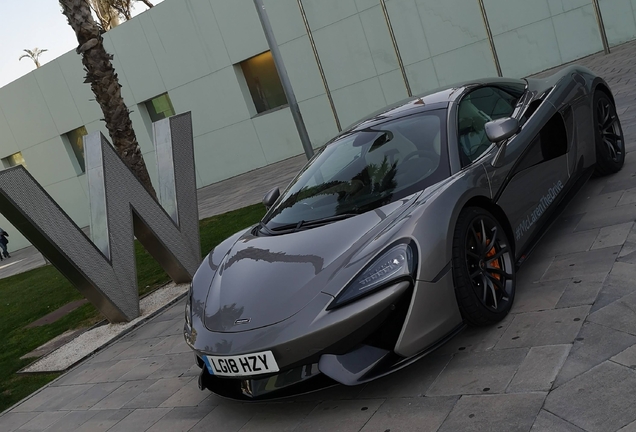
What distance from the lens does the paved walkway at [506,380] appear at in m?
3.11

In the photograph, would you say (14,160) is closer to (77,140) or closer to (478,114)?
(77,140)

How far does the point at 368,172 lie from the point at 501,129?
2.97 ft

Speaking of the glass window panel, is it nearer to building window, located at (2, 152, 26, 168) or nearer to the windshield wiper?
building window, located at (2, 152, 26, 168)

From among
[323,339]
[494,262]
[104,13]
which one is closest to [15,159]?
[104,13]

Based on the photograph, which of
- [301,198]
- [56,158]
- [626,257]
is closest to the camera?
[626,257]

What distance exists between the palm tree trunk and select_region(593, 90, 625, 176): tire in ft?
24.5

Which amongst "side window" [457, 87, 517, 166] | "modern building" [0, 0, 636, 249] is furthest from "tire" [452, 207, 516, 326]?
"modern building" [0, 0, 636, 249]

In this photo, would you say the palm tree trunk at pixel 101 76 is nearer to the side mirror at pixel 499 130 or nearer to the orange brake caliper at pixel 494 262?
the side mirror at pixel 499 130

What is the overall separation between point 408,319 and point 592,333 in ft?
3.15

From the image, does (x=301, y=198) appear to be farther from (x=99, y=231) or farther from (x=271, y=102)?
(x=271, y=102)

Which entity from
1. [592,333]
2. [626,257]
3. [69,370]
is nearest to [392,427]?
[592,333]

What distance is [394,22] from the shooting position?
1908 cm

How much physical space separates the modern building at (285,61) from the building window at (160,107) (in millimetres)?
37

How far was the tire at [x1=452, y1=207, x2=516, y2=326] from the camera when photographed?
380cm
